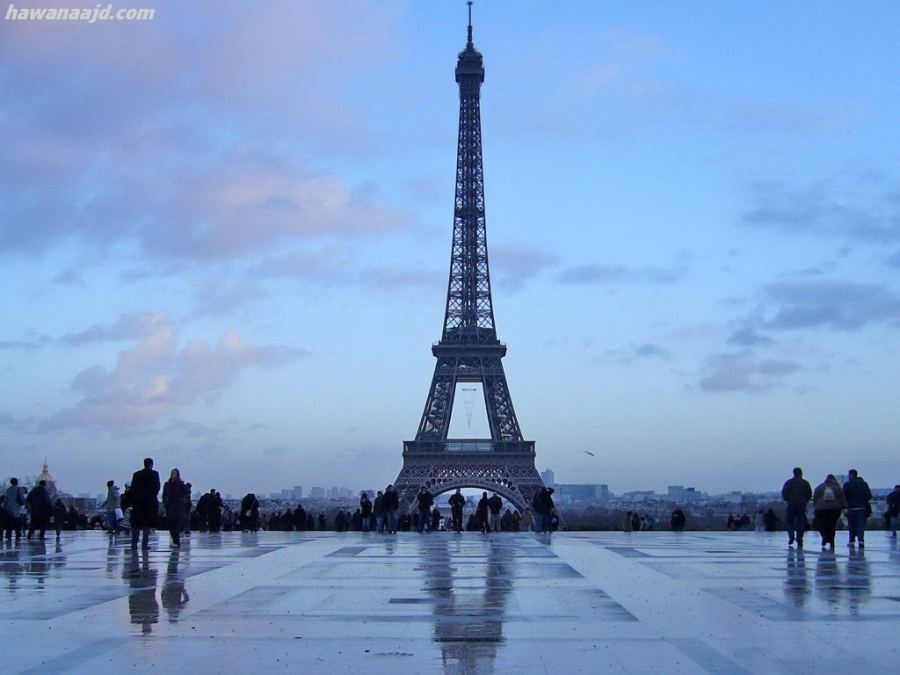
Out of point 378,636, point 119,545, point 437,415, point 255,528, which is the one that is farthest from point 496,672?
point 437,415

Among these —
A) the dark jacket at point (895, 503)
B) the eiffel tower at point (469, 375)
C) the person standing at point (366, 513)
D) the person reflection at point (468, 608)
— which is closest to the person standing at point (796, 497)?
the person reflection at point (468, 608)

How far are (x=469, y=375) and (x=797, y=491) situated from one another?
6534 centimetres

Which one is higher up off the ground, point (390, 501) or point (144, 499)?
point (144, 499)

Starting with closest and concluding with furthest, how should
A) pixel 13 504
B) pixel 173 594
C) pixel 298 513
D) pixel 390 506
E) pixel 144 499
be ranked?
pixel 173 594
pixel 144 499
pixel 13 504
pixel 390 506
pixel 298 513

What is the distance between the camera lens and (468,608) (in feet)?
37.6

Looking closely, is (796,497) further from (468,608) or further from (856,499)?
(468,608)

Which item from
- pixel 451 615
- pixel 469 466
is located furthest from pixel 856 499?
pixel 469 466

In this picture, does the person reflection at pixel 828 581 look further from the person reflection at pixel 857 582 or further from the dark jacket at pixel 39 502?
the dark jacket at pixel 39 502

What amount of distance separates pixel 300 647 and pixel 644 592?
18.0ft

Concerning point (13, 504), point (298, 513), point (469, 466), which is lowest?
point (298, 513)

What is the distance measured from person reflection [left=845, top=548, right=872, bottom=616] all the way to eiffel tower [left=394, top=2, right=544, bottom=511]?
6324 cm

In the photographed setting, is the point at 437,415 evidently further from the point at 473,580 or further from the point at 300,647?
the point at 300,647

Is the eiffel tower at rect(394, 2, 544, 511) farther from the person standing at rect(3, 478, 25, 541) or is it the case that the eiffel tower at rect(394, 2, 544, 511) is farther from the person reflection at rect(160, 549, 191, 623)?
the person reflection at rect(160, 549, 191, 623)

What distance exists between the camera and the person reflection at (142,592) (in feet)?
34.7
